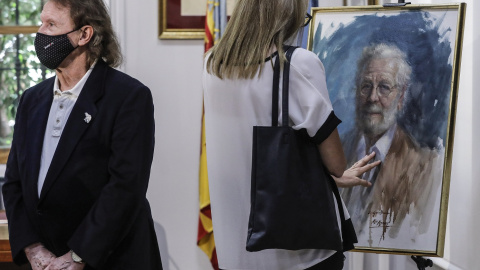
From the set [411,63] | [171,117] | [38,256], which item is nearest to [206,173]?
[171,117]

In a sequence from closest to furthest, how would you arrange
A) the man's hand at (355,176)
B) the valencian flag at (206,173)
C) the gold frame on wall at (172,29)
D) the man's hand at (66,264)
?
1. the man's hand at (66,264)
2. the man's hand at (355,176)
3. the valencian flag at (206,173)
4. the gold frame on wall at (172,29)

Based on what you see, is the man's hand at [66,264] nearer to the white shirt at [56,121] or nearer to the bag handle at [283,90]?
the white shirt at [56,121]

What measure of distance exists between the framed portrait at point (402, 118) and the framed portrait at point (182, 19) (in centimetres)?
153

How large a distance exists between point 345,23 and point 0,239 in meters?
1.68

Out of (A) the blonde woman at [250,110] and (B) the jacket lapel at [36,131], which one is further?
(B) the jacket lapel at [36,131]

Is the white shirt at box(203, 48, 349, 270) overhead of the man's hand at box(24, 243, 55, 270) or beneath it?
overhead

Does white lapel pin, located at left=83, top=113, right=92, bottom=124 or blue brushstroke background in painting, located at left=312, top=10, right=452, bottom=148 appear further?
blue brushstroke background in painting, located at left=312, top=10, right=452, bottom=148

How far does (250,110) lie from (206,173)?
217 centimetres

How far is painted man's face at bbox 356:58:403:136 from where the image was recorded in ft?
8.94

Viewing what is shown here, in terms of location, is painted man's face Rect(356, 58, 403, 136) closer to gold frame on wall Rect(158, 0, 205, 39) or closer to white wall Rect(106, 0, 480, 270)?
white wall Rect(106, 0, 480, 270)

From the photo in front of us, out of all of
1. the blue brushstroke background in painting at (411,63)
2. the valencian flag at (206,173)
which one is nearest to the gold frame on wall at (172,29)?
the valencian flag at (206,173)

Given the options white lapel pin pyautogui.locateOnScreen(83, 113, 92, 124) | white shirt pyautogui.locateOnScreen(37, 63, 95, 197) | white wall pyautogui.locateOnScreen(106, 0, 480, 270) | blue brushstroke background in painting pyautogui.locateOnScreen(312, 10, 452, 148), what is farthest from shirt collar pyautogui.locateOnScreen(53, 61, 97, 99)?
white wall pyautogui.locateOnScreen(106, 0, 480, 270)

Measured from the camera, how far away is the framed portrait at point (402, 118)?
2662 millimetres

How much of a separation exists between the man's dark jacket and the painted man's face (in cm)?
92
